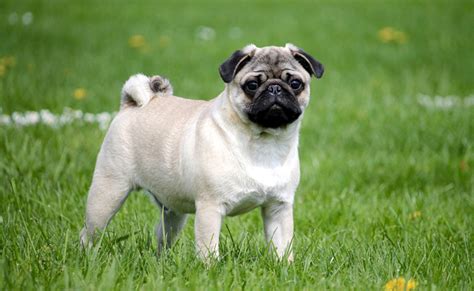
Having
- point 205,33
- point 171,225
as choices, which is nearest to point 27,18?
point 205,33

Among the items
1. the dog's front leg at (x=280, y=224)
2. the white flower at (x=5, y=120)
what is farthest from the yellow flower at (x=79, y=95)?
the dog's front leg at (x=280, y=224)

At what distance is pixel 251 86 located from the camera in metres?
3.89

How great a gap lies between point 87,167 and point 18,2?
32.6ft

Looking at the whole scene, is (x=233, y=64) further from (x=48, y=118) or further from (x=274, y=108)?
(x=48, y=118)

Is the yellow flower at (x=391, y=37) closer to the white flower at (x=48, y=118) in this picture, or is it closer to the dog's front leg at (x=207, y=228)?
the white flower at (x=48, y=118)

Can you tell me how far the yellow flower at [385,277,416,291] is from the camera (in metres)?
3.38

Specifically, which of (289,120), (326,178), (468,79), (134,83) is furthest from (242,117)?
(468,79)

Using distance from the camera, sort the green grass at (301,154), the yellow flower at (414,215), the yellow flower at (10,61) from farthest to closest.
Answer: the yellow flower at (10,61)
the yellow flower at (414,215)
the green grass at (301,154)

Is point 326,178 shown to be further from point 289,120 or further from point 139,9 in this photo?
point 139,9

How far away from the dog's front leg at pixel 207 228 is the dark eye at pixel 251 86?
638 millimetres

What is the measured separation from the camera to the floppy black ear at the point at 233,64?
386 centimetres

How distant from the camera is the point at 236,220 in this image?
16.9ft

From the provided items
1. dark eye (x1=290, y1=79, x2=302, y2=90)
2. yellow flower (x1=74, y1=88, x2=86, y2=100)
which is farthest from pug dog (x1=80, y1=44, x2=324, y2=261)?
yellow flower (x1=74, y1=88, x2=86, y2=100)

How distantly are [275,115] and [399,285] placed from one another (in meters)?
1.05
